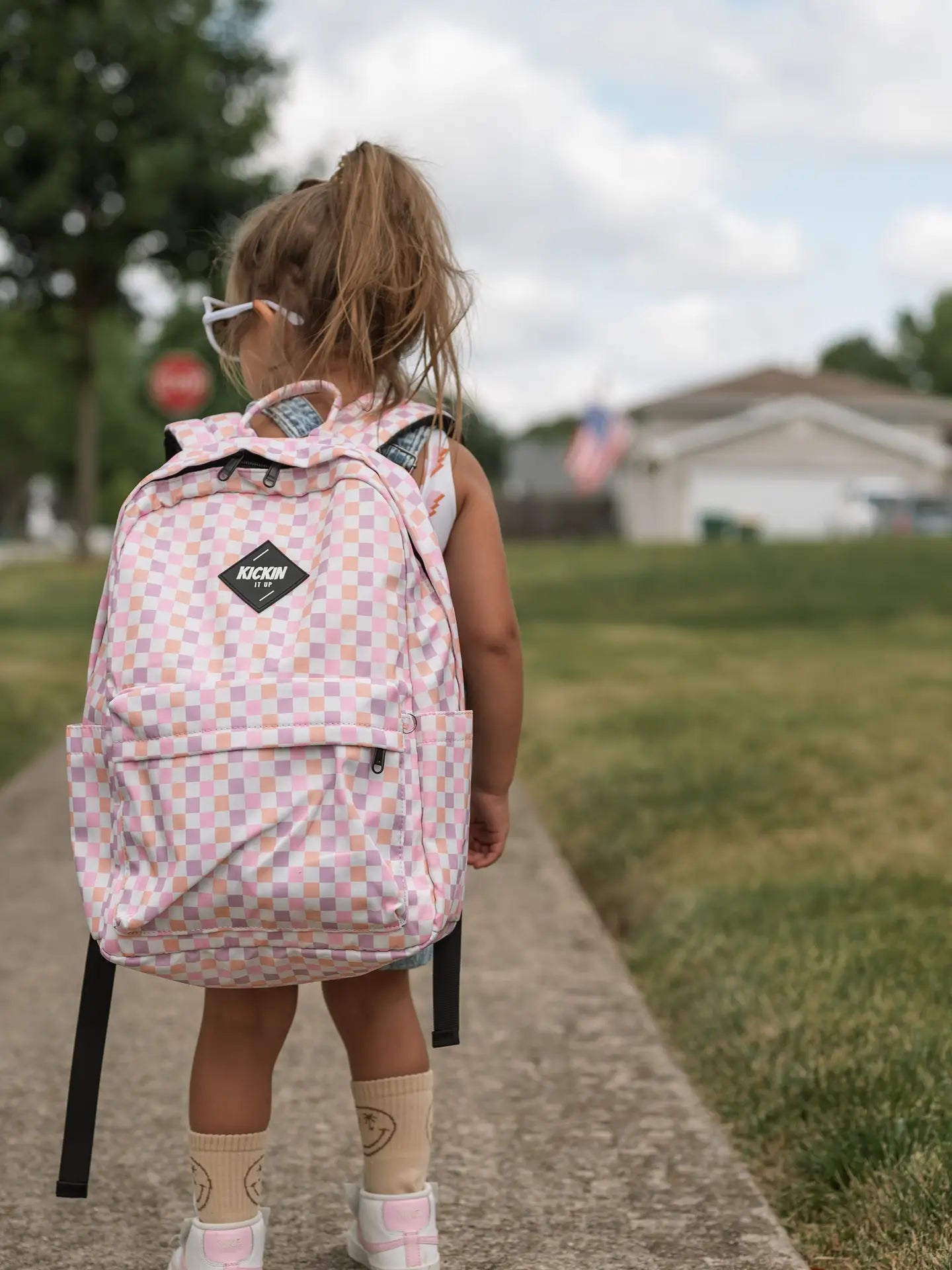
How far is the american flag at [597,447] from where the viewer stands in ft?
156

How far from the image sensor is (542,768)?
23.9ft

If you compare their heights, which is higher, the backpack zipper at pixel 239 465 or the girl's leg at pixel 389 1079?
the backpack zipper at pixel 239 465

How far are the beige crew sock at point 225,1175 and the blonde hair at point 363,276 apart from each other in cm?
104

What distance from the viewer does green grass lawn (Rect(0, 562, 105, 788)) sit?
8.34 meters

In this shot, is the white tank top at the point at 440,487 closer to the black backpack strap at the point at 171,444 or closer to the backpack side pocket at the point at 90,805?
the black backpack strap at the point at 171,444

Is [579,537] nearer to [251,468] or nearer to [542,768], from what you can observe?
[542,768]

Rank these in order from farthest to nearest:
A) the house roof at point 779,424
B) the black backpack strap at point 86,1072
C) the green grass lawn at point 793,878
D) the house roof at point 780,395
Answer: the house roof at point 780,395, the house roof at point 779,424, the green grass lawn at point 793,878, the black backpack strap at point 86,1072

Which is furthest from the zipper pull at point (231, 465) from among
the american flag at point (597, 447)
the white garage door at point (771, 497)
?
the american flag at point (597, 447)

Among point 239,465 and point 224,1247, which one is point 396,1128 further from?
point 239,465

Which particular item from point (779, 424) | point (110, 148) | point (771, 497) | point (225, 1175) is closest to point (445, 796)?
point (225, 1175)

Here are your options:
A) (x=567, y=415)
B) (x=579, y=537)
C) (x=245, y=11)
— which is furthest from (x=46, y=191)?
(x=567, y=415)

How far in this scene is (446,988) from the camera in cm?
242

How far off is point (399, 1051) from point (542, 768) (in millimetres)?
4893

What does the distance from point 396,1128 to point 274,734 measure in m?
0.68
